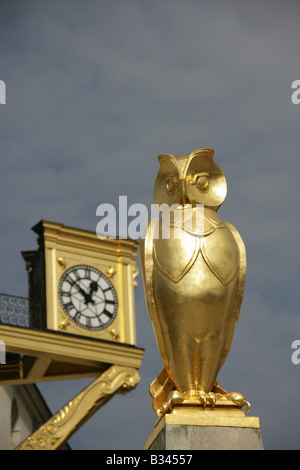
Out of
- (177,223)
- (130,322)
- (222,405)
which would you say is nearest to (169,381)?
(222,405)

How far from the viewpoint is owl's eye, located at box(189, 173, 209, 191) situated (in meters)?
5.79

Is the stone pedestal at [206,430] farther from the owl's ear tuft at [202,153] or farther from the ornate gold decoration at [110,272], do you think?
the ornate gold decoration at [110,272]

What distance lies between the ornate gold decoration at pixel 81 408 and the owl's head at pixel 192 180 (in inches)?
439

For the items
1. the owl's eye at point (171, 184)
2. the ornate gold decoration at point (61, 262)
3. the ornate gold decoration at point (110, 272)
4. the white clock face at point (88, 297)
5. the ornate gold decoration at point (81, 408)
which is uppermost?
the ornate gold decoration at point (110, 272)

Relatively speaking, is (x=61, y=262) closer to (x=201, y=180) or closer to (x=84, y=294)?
(x=84, y=294)

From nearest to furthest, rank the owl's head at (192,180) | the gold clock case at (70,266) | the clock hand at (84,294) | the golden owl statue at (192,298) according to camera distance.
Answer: the golden owl statue at (192,298) < the owl's head at (192,180) < the gold clock case at (70,266) < the clock hand at (84,294)

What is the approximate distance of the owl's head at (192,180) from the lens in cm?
575

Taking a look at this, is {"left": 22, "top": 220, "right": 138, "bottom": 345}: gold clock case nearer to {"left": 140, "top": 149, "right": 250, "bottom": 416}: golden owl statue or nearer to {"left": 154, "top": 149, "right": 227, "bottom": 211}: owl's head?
{"left": 154, "top": 149, "right": 227, "bottom": 211}: owl's head

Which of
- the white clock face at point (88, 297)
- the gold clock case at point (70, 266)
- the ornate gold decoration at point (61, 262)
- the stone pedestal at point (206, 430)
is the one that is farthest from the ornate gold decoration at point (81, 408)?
the stone pedestal at point (206, 430)

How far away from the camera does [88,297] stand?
17422mm

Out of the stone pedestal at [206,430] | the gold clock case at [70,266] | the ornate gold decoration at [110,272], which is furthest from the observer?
the ornate gold decoration at [110,272]

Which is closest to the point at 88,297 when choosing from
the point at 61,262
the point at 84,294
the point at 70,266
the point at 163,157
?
the point at 84,294
